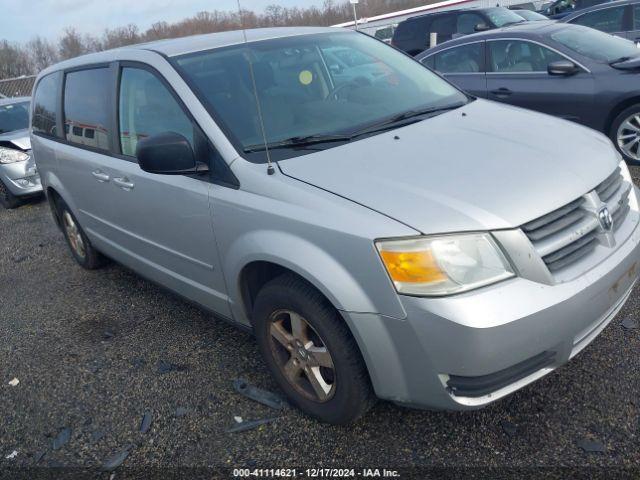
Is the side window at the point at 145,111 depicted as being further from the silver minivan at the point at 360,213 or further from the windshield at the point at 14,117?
the windshield at the point at 14,117

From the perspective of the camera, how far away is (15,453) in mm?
2762

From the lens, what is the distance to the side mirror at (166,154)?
2613 millimetres

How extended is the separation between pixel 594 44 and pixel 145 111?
5072 mm

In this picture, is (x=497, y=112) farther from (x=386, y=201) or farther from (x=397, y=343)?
(x=397, y=343)

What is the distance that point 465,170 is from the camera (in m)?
2.33

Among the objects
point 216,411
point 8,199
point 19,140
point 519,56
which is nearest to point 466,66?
point 519,56

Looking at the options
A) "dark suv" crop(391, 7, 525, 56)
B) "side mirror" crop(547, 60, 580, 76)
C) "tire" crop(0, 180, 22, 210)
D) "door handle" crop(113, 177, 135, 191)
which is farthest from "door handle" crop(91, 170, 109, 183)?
"dark suv" crop(391, 7, 525, 56)

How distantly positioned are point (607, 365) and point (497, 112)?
1436 millimetres

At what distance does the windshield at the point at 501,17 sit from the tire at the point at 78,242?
9356mm

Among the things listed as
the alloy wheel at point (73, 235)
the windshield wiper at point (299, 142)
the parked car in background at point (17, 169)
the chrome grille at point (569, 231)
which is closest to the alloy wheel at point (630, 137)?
the chrome grille at point (569, 231)

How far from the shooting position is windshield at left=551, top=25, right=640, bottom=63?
5952mm

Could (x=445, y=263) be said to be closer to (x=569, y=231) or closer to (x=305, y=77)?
(x=569, y=231)

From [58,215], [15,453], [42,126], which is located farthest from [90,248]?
[15,453]

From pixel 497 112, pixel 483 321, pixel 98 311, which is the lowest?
pixel 98 311
